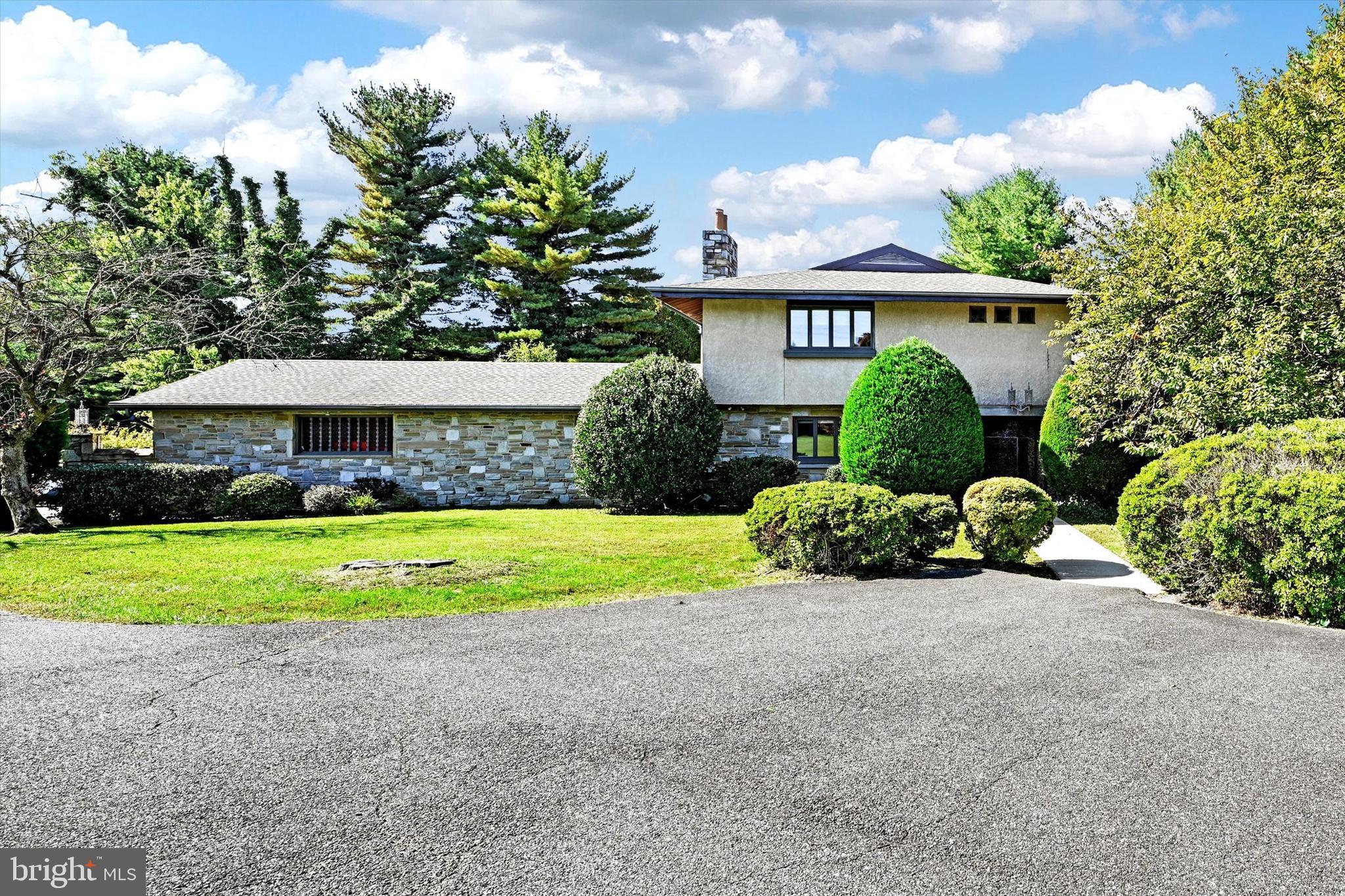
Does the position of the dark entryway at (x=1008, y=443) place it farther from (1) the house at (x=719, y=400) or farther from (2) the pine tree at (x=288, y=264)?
(2) the pine tree at (x=288, y=264)

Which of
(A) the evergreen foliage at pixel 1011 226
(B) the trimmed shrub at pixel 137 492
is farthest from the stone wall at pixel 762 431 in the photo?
(A) the evergreen foliage at pixel 1011 226

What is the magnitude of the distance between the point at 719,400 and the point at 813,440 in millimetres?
2413

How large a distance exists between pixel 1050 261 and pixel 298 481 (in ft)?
55.7

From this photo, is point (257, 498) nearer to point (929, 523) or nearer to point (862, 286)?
point (929, 523)

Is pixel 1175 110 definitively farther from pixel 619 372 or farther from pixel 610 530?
pixel 610 530

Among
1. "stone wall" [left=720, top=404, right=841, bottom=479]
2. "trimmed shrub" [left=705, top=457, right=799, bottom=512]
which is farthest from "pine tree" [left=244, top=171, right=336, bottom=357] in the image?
"trimmed shrub" [left=705, top=457, right=799, bottom=512]

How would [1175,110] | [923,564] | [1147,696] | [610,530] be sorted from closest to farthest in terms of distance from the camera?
1. [1147,696]
2. [923,564]
3. [610,530]
4. [1175,110]

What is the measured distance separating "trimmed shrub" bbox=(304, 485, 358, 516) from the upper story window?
33.0 feet

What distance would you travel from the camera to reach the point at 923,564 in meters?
10.6

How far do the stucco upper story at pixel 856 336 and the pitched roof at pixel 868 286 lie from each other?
0.19 feet

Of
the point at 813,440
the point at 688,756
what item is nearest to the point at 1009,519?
the point at 688,756

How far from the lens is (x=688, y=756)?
4613 mm

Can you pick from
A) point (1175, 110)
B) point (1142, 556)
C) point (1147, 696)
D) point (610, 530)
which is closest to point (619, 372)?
point (610, 530)

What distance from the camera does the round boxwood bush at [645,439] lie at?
1703 centimetres
